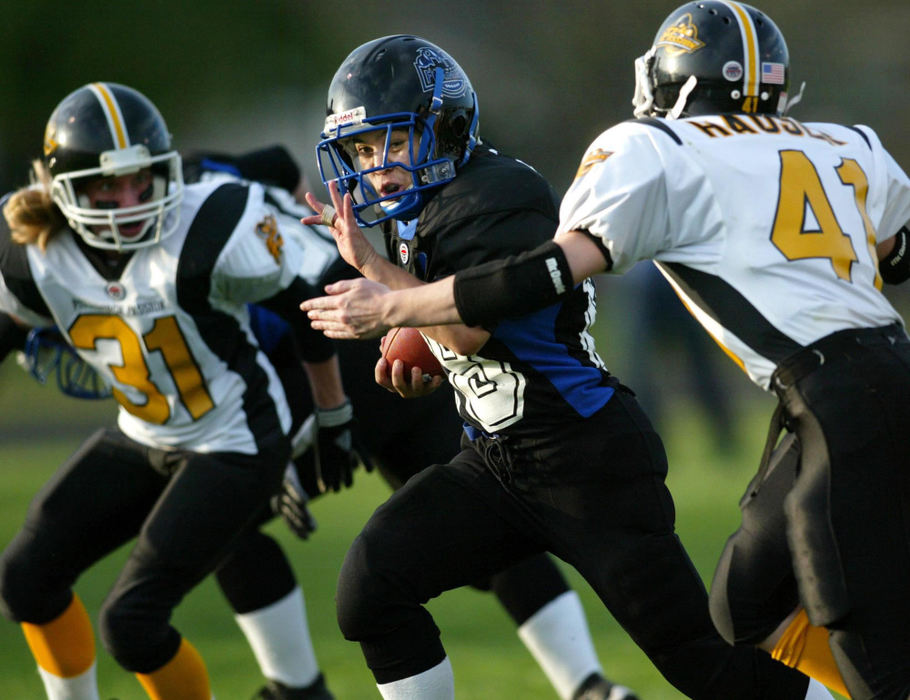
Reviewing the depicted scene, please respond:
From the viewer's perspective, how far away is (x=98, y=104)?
3.94 metres

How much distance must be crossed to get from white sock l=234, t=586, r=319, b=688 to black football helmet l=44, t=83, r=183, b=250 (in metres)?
1.25

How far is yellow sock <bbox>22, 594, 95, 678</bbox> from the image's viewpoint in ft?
12.7

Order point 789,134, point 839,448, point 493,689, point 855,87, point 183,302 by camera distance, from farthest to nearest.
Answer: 1. point 855,87
2. point 493,689
3. point 183,302
4. point 789,134
5. point 839,448

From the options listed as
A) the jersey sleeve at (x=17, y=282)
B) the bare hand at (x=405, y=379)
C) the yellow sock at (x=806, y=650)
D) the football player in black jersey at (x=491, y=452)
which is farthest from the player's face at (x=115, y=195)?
the yellow sock at (x=806, y=650)

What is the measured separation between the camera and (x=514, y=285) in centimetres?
261

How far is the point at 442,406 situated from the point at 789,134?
1999 millimetres

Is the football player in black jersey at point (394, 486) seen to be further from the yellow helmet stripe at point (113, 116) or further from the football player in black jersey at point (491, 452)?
the football player in black jersey at point (491, 452)

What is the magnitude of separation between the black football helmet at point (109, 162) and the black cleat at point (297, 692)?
145 cm

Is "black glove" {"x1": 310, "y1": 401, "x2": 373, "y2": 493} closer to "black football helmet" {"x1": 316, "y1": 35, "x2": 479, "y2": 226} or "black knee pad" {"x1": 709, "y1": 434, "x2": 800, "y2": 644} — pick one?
"black football helmet" {"x1": 316, "y1": 35, "x2": 479, "y2": 226}

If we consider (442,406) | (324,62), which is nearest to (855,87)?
(324,62)

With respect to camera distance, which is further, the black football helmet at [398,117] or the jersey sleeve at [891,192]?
the black football helmet at [398,117]

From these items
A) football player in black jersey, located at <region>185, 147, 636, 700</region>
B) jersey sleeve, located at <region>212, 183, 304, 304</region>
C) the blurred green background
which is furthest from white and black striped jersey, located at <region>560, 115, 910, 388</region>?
the blurred green background

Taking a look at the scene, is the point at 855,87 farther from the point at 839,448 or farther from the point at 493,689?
the point at 839,448

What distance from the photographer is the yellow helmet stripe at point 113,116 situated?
3.88m
